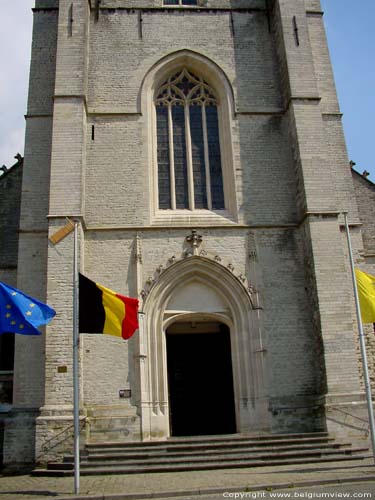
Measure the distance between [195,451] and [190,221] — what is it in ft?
19.4

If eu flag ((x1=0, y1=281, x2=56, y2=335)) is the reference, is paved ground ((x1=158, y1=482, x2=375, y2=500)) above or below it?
below

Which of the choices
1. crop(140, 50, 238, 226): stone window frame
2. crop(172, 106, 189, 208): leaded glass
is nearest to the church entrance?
crop(140, 50, 238, 226): stone window frame

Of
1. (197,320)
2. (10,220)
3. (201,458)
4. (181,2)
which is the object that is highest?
(181,2)

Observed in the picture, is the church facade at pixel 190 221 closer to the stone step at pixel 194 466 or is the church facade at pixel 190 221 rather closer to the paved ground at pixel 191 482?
the stone step at pixel 194 466

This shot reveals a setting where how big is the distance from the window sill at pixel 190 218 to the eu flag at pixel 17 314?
5.88 metres

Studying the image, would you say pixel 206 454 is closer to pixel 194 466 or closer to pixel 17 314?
pixel 194 466

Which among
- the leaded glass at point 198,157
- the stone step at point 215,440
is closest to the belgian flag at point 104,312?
the stone step at point 215,440

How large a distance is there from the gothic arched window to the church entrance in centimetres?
357

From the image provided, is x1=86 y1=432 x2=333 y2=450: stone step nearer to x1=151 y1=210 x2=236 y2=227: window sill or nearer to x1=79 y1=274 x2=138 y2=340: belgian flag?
x1=79 y1=274 x2=138 y2=340: belgian flag

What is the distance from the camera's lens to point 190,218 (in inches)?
569

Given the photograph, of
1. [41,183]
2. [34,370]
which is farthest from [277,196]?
[34,370]

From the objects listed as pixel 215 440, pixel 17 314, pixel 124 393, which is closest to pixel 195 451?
pixel 215 440

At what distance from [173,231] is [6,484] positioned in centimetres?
706

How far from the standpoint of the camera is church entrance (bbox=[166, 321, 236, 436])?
1402 centimetres
